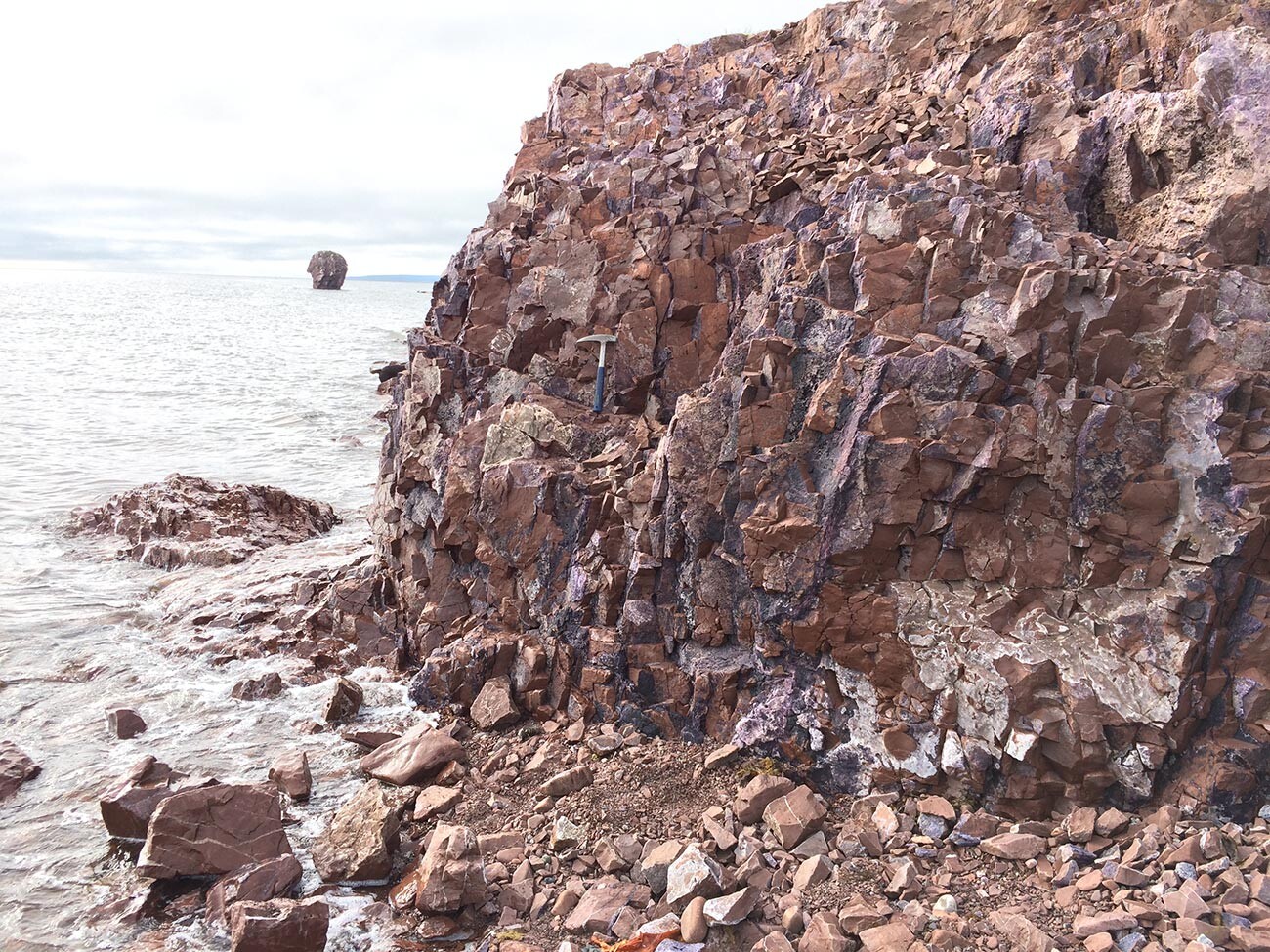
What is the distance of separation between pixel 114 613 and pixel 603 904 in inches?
551

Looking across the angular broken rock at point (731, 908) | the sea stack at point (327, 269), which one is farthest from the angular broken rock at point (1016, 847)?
the sea stack at point (327, 269)

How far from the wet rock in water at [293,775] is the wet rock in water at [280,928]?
250 cm

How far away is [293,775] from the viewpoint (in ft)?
34.2

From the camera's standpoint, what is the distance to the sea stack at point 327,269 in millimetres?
165125

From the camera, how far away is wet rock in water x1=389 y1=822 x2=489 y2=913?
8.03 metres

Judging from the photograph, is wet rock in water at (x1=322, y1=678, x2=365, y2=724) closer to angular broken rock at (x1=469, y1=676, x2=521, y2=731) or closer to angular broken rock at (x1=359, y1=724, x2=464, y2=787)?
angular broken rock at (x1=359, y1=724, x2=464, y2=787)

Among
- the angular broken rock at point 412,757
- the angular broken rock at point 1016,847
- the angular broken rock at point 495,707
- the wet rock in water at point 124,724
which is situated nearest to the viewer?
the angular broken rock at point 1016,847

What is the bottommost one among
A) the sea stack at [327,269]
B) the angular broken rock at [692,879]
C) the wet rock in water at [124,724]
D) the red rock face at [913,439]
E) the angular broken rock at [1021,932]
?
the wet rock in water at [124,724]

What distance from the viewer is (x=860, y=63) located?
688 inches

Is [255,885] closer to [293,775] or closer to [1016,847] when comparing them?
[293,775]

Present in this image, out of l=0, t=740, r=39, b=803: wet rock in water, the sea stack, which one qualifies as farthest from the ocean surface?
the sea stack

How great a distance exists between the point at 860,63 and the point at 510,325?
10005 millimetres

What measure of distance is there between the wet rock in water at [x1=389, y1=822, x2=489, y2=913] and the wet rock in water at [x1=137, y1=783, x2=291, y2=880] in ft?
5.93

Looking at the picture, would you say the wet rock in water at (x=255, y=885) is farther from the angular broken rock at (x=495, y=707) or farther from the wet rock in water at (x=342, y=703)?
the wet rock in water at (x=342, y=703)
